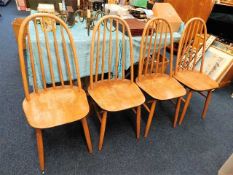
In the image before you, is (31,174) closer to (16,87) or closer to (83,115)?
(83,115)

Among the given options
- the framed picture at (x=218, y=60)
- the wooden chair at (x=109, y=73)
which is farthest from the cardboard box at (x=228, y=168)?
the framed picture at (x=218, y=60)

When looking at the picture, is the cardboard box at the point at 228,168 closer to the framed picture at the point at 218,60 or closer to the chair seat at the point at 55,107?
the chair seat at the point at 55,107

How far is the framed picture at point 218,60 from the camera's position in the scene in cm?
229

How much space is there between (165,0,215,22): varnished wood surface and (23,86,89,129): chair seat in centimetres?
221

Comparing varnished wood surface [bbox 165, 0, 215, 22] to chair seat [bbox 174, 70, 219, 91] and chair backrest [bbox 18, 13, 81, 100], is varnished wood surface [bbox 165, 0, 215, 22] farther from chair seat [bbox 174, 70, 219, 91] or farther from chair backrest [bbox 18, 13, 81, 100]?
chair backrest [bbox 18, 13, 81, 100]

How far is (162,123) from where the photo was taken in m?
1.84

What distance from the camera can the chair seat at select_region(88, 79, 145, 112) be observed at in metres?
1.30

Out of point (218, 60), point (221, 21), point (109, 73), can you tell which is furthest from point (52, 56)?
point (221, 21)

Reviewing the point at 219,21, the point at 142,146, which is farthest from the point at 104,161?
the point at 219,21

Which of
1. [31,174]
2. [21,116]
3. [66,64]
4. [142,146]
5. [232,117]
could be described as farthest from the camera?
[232,117]

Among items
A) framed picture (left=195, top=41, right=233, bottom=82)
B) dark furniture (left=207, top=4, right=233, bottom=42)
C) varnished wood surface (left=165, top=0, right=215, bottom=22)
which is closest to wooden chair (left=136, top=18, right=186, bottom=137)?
framed picture (left=195, top=41, right=233, bottom=82)

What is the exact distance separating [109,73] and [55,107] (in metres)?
0.52

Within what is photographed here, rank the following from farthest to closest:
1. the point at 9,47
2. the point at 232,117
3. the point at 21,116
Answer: the point at 9,47 → the point at 232,117 → the point at 21,116

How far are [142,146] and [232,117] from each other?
1150 mm
